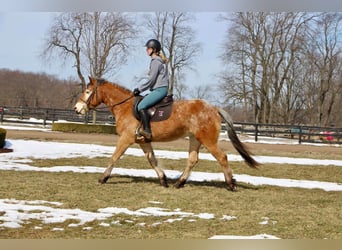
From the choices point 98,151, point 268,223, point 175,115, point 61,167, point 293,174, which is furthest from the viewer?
point 98,151

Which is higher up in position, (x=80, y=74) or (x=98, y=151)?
(x=80, y=74)

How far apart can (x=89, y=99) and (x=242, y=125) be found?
72.3 ft

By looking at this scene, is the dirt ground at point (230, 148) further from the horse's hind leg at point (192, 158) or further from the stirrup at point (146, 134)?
the stirrup at point (146, 134)

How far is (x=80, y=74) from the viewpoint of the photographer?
24844 millimetres

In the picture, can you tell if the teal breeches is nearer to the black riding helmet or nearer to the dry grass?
the black riding helmet

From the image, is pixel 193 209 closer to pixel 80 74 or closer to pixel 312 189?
pixel 312 189

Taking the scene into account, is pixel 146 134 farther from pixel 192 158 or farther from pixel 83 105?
pixel 83 105

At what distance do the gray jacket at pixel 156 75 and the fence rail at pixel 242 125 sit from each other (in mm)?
17335

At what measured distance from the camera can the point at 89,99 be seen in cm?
774

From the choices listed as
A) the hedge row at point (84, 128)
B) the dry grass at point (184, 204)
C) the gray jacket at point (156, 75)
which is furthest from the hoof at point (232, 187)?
the hedge row at point (84, 128)

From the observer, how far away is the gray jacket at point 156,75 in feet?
23.0

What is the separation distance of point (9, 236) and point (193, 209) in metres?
2.50

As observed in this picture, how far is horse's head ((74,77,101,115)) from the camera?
25.2 feet

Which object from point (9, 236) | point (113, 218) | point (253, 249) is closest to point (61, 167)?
point (113, 218)
